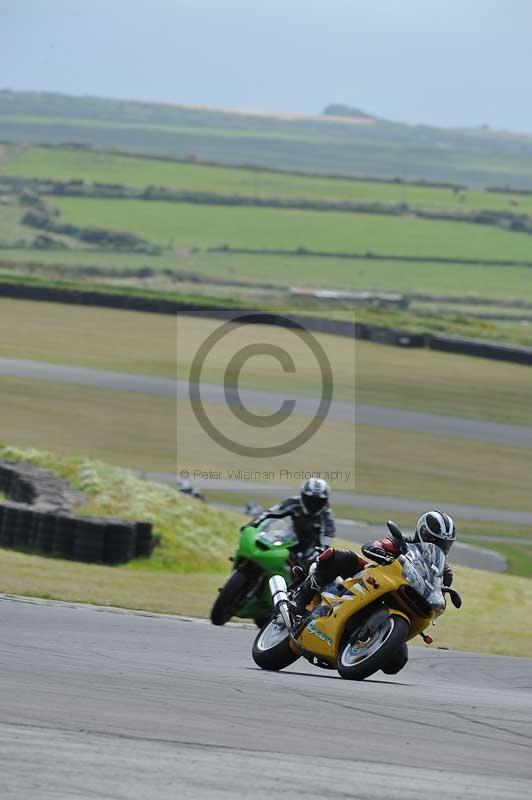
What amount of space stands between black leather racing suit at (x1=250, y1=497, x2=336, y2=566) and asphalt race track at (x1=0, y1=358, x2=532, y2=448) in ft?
81.6

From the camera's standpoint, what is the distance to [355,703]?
815 cm

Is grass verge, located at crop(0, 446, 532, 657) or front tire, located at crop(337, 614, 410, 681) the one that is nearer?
front tire, located at crop(337, 614, 410, 681)

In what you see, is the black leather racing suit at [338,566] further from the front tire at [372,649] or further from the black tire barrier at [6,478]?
the black tire barrier at [6,478]

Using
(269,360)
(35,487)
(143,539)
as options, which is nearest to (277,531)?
(143,539)

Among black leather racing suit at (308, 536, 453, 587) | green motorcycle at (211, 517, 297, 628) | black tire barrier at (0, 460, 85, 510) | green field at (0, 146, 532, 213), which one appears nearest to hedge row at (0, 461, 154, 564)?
black tire barrier at (0, 460, 85, 510)

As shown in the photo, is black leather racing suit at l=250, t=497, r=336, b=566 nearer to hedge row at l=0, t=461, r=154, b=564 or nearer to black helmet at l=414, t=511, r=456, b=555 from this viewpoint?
black helmet at l=414, t=511, r=456, b=555

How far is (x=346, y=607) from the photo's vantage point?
9156 mm

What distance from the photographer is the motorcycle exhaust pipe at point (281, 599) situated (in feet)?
31.6

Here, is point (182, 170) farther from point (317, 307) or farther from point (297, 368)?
point (297, 368)

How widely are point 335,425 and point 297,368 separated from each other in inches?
334

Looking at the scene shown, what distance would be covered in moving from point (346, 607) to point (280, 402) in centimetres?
2912

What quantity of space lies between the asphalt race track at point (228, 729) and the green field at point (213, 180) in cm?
12731

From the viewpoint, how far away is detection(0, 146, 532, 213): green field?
139 m

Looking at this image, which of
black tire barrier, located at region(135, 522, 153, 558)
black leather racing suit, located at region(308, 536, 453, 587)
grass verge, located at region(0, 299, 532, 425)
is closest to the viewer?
black leather racing suit, located at region(308, 536, 453, 587)
